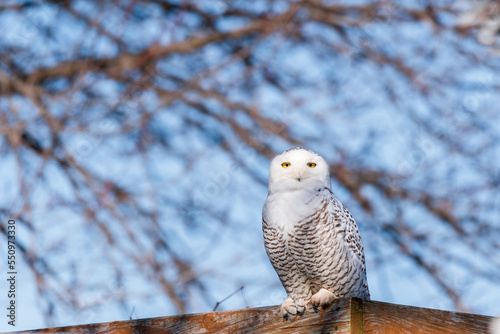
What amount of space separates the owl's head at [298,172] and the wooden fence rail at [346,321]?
0.91 meters

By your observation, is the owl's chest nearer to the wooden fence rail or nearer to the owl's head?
the owl's head

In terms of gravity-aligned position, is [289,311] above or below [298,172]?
below

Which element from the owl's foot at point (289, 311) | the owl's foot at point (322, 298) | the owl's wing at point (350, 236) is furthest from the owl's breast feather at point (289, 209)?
the owl's foot at point (289, 311)

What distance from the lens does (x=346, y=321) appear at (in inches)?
87.4

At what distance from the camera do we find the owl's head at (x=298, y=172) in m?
3.32

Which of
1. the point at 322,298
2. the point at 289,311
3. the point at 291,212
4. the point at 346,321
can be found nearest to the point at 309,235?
the point at 291,212

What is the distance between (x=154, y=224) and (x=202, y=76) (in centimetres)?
114

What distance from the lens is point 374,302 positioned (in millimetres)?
2207

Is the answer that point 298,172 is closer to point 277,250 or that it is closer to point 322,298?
point 277,250

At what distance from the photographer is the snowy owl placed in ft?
10.4

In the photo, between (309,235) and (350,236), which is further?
(350,236)

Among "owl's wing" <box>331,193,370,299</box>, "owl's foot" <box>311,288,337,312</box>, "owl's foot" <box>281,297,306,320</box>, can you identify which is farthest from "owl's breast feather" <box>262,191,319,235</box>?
"owl's foot" <box>281,297,306,320</box>

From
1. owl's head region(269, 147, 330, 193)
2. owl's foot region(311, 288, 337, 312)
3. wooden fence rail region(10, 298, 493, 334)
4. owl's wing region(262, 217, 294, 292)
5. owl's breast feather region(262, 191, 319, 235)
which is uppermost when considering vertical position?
owl's head region(269, 147, 330, 193)

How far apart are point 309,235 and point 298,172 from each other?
13.4 inches
